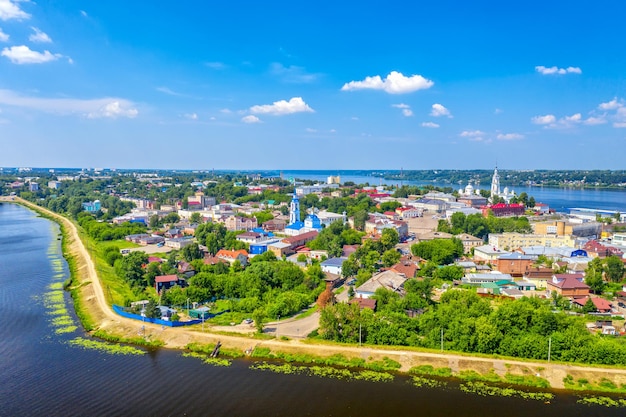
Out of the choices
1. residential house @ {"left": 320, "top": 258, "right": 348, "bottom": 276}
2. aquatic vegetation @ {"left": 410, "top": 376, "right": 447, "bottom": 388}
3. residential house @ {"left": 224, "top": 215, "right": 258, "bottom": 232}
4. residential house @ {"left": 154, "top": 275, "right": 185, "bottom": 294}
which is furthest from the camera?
residential house @ {"left": 224, "top": 215, "right": 258, "bottom": 232}

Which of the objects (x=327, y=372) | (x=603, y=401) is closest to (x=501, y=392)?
(x=603, y=401)

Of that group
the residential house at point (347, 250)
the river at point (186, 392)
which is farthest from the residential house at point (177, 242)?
the river at point (186, 392)

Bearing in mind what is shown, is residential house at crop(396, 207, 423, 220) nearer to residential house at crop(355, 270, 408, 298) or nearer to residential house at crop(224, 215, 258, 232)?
residential house at crop(224, 215, 258, 232)

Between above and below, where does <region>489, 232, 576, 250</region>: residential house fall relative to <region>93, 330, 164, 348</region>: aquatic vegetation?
above

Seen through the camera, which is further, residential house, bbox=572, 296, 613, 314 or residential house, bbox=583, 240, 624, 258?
residential house, bbox=583, 240, 624, 258

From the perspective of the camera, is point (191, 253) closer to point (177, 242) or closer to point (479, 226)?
point (177, 242)

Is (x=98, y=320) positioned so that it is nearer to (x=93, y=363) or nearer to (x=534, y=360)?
(x=93, y=363)

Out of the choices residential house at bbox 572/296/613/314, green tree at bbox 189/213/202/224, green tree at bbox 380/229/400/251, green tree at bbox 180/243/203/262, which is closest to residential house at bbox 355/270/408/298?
residential house at bbox 572/296/613/314
